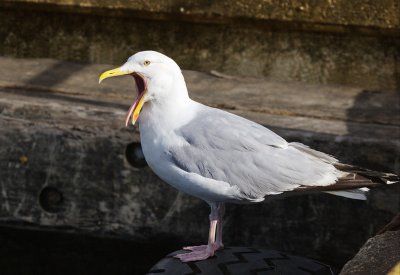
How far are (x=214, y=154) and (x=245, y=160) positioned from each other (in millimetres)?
99

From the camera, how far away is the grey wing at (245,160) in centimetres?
288

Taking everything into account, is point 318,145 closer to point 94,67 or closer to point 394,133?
point 394,133

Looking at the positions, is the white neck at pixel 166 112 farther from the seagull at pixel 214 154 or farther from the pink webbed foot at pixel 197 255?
the pink webbed foot at pixel 197 255

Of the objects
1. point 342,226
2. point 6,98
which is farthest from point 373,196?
point 6,98

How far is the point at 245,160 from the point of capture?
2906 millimetres

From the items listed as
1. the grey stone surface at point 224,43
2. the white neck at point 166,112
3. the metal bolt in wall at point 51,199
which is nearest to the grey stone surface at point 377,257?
the white neck at point 166,112

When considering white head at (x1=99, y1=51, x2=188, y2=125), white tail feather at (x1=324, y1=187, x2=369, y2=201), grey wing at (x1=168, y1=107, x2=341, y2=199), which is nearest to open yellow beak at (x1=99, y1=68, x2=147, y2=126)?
white head at (x1=99, y1=51, x2=188, y2=125)

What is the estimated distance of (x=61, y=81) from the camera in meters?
4.55

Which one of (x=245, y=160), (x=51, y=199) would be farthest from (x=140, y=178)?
(x=245, y=160)

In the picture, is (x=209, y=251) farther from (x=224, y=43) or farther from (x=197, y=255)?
(x=224, y=43)

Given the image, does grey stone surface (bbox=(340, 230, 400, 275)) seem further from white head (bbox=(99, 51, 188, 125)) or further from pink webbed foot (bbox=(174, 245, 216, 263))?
white head (bbox=(99, 51, 188, 125))

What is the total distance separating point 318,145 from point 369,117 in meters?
0.48

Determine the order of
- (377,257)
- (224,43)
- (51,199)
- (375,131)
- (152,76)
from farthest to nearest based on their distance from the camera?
(224,43)
(51,199)
(375,131)
(152,76)
(377,257)

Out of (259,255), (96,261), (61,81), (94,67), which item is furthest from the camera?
(94,67)
